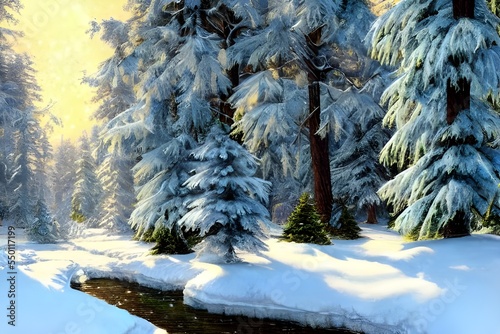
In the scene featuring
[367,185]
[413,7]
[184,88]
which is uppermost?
[413,7]

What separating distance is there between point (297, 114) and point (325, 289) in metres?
8.31

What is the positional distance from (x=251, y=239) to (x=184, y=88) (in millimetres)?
6286

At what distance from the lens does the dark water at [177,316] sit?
29.3 feet

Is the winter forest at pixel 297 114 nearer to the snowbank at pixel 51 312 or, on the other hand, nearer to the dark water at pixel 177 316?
the dark water at pixel 177 316

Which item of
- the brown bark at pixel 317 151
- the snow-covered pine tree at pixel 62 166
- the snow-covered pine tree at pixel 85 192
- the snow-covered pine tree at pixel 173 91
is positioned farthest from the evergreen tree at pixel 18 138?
the snow-covered pine tree at pixel 62 166

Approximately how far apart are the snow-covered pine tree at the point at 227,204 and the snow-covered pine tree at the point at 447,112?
3638mm

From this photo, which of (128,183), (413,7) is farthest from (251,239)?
(128,183)

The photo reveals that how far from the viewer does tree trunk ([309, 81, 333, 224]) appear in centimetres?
1596

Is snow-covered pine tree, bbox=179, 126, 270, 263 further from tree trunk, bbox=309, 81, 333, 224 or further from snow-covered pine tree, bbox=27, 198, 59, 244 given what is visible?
snow-covered pine tree, bbox=27, 198, 59, 244

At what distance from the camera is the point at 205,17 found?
16.6m

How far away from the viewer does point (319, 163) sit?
16125mm

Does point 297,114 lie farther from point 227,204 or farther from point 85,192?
point 85,192

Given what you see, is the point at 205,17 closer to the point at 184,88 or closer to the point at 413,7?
the point at 184,88

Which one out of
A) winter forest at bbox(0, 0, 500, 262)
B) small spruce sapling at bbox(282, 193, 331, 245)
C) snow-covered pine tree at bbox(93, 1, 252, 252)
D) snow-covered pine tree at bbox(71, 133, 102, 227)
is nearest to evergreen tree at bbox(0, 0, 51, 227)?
winter forest at bbox(0, 0, 500, 262)
